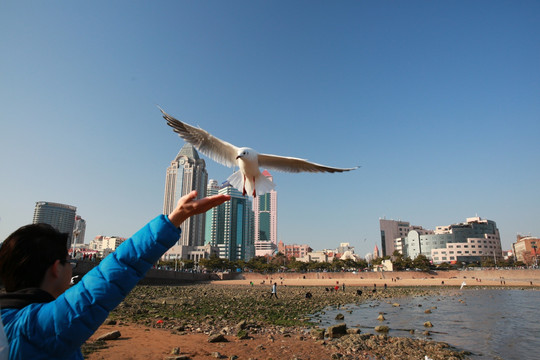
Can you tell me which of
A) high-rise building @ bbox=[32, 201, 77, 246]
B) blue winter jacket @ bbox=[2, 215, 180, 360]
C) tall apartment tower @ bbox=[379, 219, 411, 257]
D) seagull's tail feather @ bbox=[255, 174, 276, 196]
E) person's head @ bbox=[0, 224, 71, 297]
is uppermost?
high-rise building @ bbox=[32, 201, 77, 246]

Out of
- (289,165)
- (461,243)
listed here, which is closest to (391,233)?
(461,243)

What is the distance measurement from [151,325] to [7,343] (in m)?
13.3

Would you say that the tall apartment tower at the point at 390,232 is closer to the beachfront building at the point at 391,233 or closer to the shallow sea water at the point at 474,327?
the beachfront building at the point at 391,233

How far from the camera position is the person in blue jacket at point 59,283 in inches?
49.6

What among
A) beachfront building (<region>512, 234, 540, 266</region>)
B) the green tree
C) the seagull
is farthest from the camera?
beachfront building (<region>512, 234, 540, 266</region>)

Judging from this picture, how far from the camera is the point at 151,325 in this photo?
1277 centimetres

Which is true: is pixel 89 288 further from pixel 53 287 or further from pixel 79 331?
pixel 53 287

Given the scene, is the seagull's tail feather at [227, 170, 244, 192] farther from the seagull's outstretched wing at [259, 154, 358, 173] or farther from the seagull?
the seagull's outstretched wing at [259, 154, 358, 173]

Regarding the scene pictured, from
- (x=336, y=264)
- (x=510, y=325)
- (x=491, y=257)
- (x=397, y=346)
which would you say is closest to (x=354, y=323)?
(x=397, y=346)

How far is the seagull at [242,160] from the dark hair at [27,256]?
17.1ft

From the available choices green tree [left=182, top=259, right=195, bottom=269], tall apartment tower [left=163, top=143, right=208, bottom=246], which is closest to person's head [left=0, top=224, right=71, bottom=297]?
green tree [left=182, top=259, right=195, bottom=269]

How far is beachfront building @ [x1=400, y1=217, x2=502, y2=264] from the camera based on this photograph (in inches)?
4587

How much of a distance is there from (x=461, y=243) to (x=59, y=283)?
13869 centimetres

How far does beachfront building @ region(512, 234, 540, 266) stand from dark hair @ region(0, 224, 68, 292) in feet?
429
